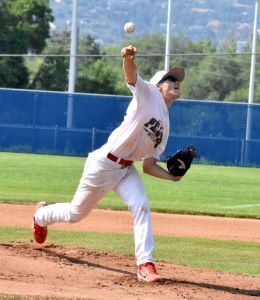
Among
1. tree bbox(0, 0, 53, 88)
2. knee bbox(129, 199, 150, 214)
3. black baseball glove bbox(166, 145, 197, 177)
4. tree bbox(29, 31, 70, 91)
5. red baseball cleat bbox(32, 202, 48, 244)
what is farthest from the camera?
tree bbox(29, 31, 70, 91)

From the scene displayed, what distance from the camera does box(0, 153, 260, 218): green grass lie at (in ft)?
47.0

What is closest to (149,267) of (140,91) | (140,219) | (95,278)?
(140,219)

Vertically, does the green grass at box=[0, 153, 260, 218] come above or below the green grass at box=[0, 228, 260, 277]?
below

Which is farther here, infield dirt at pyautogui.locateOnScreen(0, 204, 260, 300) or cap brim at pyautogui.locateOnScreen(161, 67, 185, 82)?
cap brim at pyautogui.locateOnScreen(161, 67, 185, 82)

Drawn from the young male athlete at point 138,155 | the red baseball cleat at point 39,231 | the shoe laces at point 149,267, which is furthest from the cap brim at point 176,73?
the red baseball cleat at point 39,231

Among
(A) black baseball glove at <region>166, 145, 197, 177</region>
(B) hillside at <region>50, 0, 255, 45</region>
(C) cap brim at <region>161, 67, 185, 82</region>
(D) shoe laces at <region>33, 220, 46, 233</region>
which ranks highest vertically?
(B) hillside at <region>50, 0, 255, 45</region>

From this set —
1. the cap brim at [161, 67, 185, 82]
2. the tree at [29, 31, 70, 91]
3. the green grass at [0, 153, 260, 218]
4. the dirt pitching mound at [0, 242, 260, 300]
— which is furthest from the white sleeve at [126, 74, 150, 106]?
the tree at [29, 31, 70, 91]

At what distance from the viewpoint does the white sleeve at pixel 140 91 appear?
7277mm

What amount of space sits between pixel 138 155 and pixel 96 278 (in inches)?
38.1

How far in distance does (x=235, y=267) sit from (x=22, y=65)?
1435 inches

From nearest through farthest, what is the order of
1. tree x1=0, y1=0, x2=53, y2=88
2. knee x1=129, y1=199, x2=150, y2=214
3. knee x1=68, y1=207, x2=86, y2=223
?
knee x1=129, y1=199, x2=150, y2=214 < knee x1=68, y1=207, x2=86, y2=223 < tree x1=0, y1=0, x2=53, y2=88

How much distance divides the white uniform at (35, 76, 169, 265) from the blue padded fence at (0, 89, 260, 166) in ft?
60.4

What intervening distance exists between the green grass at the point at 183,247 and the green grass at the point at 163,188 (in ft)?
9.81

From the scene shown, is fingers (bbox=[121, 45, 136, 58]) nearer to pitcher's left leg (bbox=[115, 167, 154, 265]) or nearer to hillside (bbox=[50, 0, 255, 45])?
pitcher's left leg (bbox=[115, 167, 154, 265])
